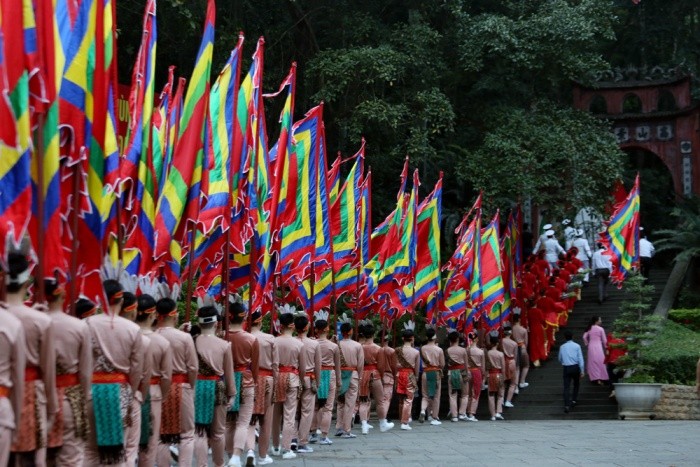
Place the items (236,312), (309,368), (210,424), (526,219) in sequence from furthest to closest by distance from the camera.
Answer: (526,219)
(309,368)
(236,312)
(210,424)

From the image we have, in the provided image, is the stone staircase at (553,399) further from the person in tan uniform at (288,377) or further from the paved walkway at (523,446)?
the person in tan uniform at (288,377)

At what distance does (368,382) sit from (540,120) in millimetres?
11165

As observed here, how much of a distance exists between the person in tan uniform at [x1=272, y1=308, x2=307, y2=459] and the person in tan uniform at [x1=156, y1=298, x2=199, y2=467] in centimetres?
362

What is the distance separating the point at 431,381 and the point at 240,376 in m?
9.78

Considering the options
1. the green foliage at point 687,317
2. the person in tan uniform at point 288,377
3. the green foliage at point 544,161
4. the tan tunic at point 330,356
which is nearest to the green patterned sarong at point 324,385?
the tan tunic at point 330,356

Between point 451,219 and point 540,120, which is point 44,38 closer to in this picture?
point 540,120

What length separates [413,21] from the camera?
29.1m

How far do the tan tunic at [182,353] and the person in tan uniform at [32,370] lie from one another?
3.20 meters

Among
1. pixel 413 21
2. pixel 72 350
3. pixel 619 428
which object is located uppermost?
pixel 413 21

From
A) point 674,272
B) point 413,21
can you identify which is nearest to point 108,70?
point 413,21

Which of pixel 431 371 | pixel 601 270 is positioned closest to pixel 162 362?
pixel 431 371

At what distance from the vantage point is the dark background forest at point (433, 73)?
26984mm

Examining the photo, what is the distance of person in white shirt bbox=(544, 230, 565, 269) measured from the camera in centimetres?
3050

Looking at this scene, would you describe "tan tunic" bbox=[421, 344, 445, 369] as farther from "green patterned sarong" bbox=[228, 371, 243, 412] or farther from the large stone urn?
"green patterned sarong" bbox=[228, 371, 243, 412]
